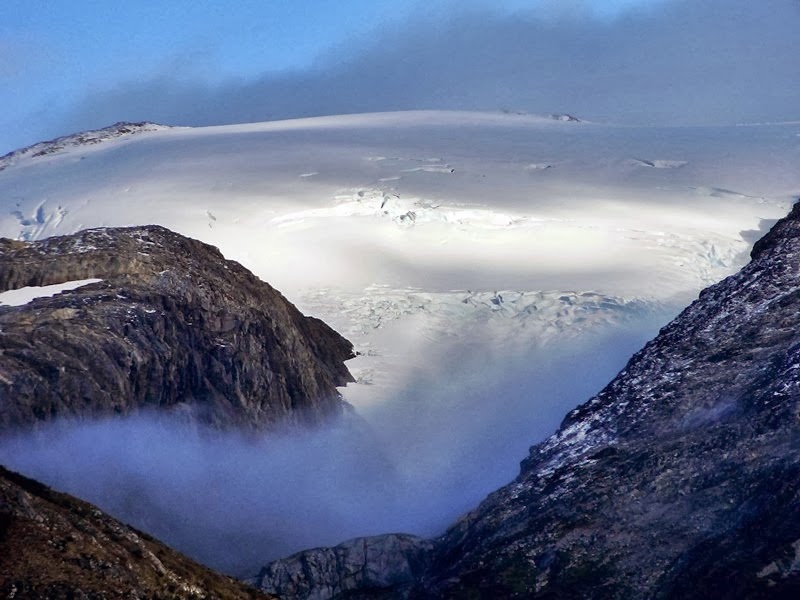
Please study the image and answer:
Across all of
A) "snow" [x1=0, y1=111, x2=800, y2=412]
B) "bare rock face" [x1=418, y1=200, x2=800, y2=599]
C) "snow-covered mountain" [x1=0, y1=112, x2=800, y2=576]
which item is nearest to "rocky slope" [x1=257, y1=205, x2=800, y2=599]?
"bare rock face" [x1=418, y1=200, x2=800, y2=599]

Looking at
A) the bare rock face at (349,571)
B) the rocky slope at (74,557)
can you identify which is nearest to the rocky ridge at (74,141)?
the bare rock face at (349,571)

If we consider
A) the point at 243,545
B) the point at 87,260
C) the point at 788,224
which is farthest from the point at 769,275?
the point at 87,260

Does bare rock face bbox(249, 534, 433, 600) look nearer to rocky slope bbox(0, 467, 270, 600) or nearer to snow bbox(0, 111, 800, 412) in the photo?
rocky slope bbox(0, 467, 270, 600)

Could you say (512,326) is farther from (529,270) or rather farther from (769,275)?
(769,275)

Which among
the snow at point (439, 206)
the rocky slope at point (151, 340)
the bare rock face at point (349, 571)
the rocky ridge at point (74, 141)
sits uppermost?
the rocky ridge at point (74, 141)

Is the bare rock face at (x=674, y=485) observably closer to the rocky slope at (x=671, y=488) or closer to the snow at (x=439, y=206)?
the rocky slope at (x=671, y=488)

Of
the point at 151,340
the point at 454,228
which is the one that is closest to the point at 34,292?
Result: the point at 151,340

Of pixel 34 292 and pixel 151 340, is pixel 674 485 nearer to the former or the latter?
pixel 151 340
